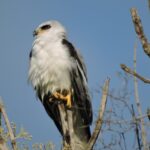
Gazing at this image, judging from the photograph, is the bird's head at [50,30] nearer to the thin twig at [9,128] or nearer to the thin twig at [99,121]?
the thin twig at [99,121]

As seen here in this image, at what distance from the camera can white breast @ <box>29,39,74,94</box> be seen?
23.6 feet

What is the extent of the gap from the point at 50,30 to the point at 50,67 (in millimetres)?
1060

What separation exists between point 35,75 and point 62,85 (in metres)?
0.44

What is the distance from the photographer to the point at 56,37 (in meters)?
7.74

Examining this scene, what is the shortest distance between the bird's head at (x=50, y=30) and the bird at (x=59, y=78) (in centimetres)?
32

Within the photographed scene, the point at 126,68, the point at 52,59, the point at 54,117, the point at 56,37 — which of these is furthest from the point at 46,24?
the point at 126,68

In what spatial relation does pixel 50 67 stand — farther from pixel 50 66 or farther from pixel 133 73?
pixel 133 73

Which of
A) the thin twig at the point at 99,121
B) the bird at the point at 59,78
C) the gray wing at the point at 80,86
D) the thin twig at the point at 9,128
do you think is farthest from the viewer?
the bird at the point at 59,78

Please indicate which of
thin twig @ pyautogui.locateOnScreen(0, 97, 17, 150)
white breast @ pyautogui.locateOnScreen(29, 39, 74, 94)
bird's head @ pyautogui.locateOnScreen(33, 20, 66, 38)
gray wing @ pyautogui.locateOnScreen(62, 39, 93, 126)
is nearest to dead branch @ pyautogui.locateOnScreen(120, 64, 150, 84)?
thin twig @ pyautogui.locateOnScreen(0, 97, 17, 150)

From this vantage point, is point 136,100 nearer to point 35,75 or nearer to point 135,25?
point 135,25

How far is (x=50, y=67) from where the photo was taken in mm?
7172

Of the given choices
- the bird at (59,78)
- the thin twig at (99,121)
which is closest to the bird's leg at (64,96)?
the bird at (59,78)

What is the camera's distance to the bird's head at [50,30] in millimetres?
7877

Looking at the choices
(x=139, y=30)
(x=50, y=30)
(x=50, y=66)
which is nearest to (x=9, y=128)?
(x=139, y=30)
